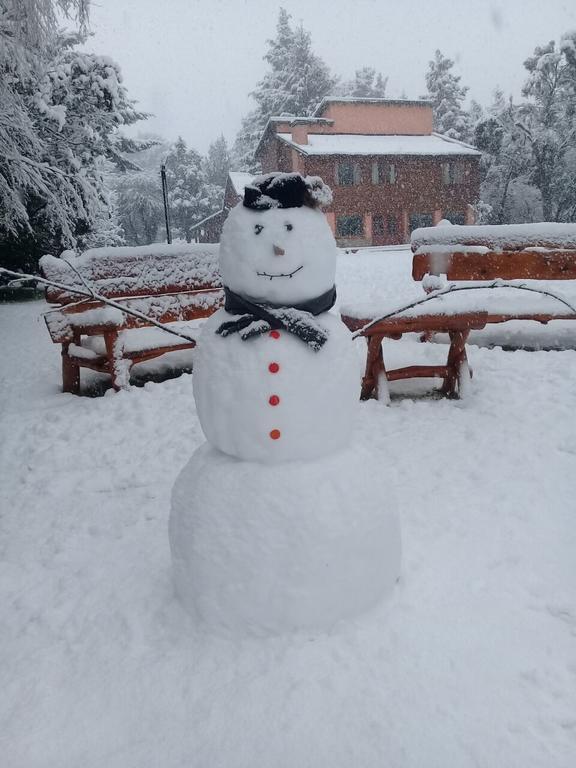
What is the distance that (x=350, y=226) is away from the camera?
27562 mm

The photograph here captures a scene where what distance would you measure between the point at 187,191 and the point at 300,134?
1696 cm

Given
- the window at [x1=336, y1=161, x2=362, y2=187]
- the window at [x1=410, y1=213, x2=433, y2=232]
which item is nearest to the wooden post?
the window at [x1=336, y1=161, x2=362, y2=187]

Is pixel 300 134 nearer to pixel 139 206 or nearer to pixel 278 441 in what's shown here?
pixel 139 206

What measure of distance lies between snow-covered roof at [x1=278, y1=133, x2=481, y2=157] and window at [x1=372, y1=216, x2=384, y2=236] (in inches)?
123

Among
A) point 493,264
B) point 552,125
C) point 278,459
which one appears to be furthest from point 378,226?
point 278,459

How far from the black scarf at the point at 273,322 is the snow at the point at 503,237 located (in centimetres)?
363

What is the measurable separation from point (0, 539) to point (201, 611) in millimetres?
1532

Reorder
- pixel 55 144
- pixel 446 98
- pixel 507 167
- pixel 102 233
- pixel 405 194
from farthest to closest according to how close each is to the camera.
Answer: pixel 446 98, pixel 405 194, pixel 507 167, pixel 102 233, pixel 55 144

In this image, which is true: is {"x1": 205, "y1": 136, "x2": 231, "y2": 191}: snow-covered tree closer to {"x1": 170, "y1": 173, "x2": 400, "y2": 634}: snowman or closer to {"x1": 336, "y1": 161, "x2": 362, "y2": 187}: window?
{"x1": 336, "y1": 161, "x2": 362, "y2": 187}: window

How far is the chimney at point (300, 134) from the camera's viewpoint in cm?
2498

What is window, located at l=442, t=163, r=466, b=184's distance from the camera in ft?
88.5

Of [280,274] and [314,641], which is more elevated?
[280,274]

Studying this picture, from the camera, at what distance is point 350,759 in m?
1.69

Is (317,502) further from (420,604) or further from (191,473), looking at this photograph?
(420,604)
